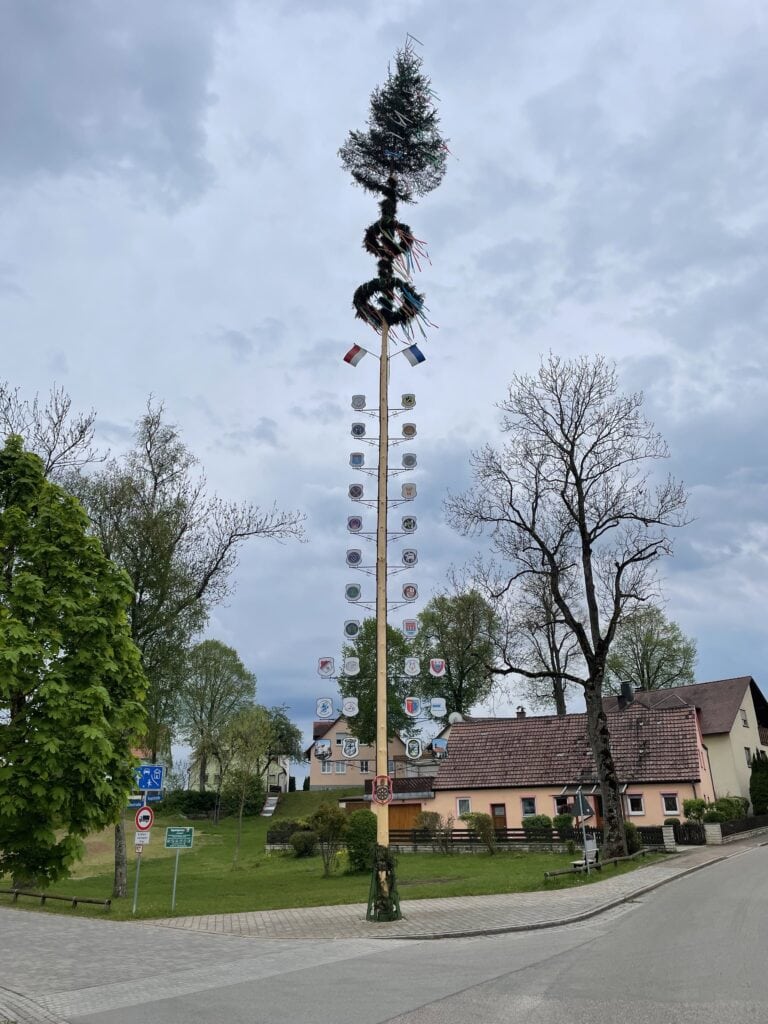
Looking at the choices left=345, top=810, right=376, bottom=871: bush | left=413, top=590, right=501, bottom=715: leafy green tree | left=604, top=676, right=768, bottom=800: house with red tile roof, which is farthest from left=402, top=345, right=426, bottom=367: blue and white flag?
left=413, top=590, right=501, bottom=715: leafy green tree

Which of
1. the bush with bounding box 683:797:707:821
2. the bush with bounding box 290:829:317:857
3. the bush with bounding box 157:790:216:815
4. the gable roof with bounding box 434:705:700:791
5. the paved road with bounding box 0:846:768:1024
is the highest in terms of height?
the gable roof with bounding box 434:705:700:791

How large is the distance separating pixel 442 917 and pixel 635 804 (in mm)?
24399

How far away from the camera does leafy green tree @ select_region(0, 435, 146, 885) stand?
29.6 feet

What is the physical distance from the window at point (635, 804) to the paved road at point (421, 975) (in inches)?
851

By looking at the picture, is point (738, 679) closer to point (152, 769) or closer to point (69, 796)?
point (152, 769)

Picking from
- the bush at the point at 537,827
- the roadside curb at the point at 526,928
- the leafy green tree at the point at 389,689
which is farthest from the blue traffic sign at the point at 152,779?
the leafy green tree at the point at 389,689

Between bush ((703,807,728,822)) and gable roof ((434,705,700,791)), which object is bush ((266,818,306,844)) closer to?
gable roof ((434,705,700,791))

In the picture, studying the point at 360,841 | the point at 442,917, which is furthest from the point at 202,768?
the point at 442,917

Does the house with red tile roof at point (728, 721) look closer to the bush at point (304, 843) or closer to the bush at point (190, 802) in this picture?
the bush at point (304, 843)

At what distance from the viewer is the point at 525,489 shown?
27.4 meters

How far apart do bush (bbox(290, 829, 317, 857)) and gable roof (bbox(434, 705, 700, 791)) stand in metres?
8.74

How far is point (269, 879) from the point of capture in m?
27.9

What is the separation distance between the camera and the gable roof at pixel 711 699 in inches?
1772

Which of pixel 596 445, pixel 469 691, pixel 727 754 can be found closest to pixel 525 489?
pixel 596 445
